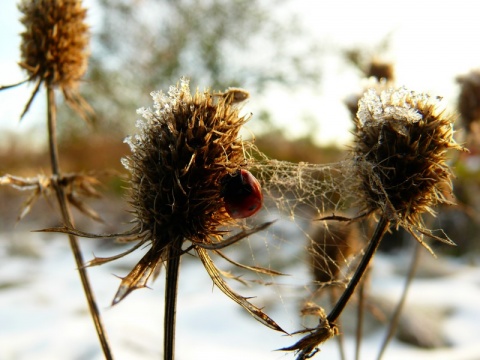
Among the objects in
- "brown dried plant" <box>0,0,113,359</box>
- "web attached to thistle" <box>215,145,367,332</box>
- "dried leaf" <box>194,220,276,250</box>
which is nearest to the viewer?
"dried leaf" <box>194,220,276,250</box>

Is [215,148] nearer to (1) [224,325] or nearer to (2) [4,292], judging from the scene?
(1) [224,325]

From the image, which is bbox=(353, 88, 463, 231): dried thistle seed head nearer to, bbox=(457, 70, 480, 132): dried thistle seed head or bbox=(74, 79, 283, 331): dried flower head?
bbox=(74, 79, 283, 331): dried flower head

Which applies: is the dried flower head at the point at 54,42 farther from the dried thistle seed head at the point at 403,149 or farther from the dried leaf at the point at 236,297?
the dried thistle seed head at the point at 403,149

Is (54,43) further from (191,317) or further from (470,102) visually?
(191,317)

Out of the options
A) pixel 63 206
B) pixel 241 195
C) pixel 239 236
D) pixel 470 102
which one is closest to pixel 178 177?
pixel 241 195

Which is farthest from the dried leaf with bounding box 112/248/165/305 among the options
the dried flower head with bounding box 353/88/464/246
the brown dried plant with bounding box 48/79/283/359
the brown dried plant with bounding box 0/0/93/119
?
the brown dried plant with bounding box 0/0/93/119
